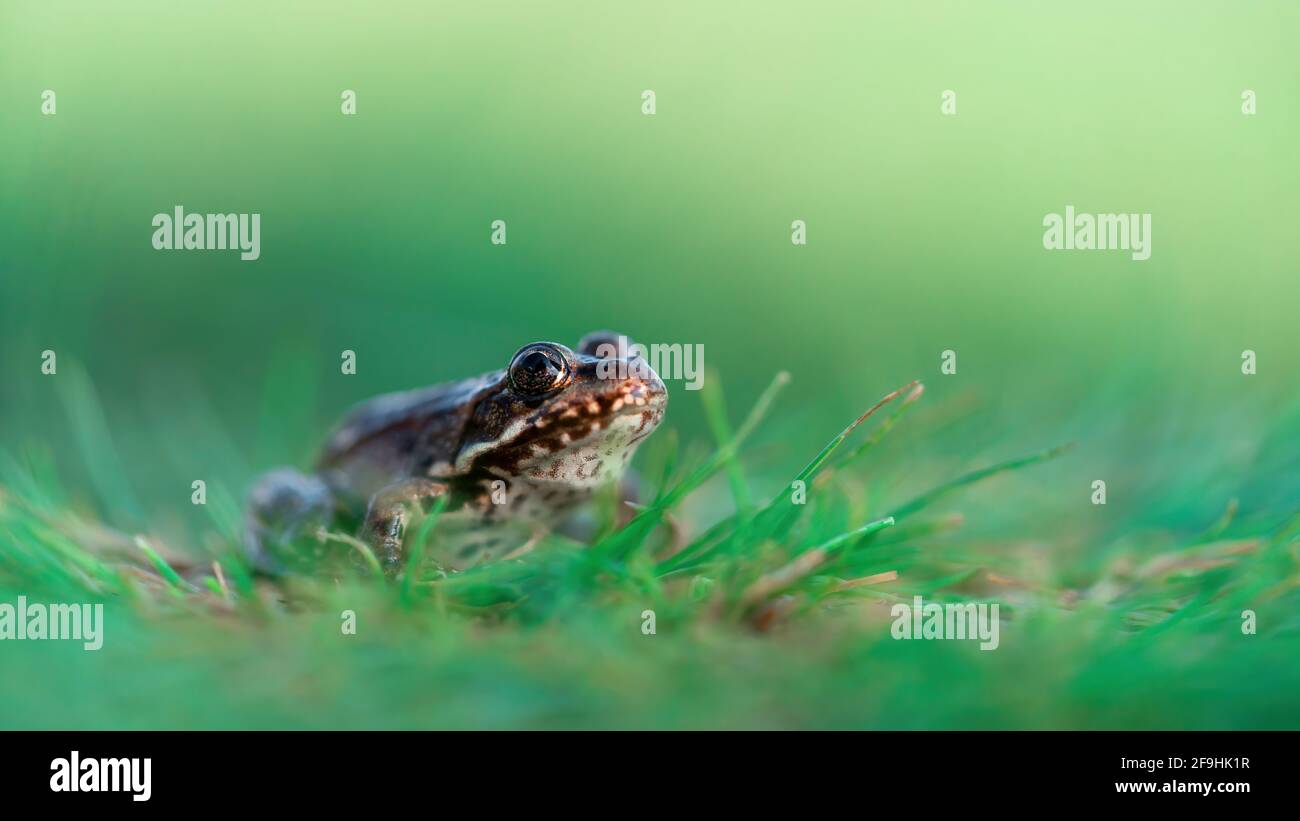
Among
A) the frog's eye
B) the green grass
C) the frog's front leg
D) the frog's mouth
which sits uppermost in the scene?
the frog's eye

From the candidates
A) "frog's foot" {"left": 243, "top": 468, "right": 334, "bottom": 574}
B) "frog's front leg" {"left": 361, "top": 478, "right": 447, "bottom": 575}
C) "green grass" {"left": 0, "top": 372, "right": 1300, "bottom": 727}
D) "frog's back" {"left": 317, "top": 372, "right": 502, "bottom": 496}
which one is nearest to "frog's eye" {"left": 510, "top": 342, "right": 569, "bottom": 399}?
"frog's back" {"left": 317, "top": 372, "right": 502, "bottom": 496}

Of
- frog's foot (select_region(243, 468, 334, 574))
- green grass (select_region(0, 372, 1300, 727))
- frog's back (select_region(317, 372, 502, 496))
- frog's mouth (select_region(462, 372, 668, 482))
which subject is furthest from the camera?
frog's back (select_region(317, 372, 502, 496))

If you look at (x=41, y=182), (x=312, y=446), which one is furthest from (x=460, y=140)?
(x=41, y=182)

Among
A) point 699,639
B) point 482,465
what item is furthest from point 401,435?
point 699,639

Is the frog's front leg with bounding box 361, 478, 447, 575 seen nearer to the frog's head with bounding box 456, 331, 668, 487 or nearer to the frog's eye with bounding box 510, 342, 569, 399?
the frog's head with bounding box 456, 331, 668, 487

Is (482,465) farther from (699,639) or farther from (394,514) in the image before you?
(699,639)

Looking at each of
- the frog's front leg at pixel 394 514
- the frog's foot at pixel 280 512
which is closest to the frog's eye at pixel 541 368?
the frog's front leg at pixel 394 514

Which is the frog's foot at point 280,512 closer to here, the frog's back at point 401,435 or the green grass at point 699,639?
Answer: the frog's back at point 401,435
